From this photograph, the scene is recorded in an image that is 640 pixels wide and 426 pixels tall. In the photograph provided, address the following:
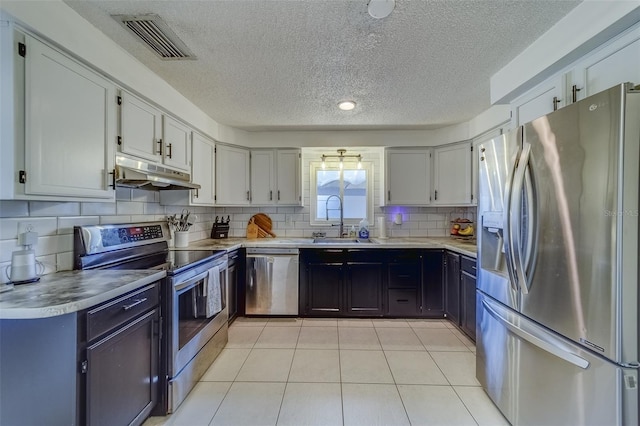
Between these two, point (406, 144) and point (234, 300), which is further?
point (406, 144)

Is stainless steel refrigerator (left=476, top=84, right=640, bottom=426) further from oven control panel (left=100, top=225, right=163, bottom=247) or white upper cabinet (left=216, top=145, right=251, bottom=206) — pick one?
white upper cabinet (left=216, top=145, right=251, bottom=206)

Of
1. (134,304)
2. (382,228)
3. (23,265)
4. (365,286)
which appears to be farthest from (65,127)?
(382,228)

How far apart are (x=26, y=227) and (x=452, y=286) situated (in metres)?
3.49

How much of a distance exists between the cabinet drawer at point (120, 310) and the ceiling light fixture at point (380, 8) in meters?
1.95

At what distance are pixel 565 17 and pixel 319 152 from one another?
288 centimetres

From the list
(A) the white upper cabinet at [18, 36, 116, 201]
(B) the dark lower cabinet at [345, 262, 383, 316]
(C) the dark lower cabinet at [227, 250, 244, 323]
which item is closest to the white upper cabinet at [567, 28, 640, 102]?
(B) the dark lower cabinet at [345, 262, 383, 316]

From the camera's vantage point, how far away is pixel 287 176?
3682 millimetres

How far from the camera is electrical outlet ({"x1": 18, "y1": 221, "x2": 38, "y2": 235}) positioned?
1.49 m

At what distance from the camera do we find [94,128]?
5.38 feet

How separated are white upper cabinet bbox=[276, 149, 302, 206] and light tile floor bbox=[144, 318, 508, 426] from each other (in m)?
1.61

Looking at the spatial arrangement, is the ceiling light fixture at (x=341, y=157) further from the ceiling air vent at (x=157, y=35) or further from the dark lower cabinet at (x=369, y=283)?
the ceiling air vent at (x=157, y=35)

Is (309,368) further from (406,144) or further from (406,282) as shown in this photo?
(406,144)

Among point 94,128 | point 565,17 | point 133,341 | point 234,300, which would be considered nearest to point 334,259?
point 234,300

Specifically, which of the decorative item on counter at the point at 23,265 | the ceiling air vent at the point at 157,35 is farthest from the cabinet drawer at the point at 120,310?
the ceiling air vent at the point at 157,35
